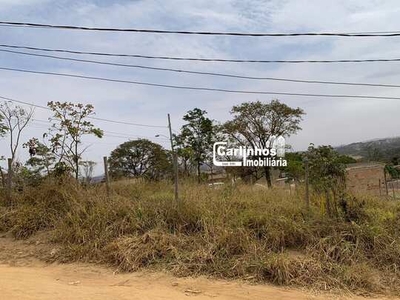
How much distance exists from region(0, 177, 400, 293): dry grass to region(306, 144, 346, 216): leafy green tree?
0.86 feet

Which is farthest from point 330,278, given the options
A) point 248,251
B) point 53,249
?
point 53,249

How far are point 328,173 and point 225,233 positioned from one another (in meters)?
2.87

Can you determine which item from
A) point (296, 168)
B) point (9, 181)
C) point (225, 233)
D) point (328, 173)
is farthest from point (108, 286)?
point (296, 168)

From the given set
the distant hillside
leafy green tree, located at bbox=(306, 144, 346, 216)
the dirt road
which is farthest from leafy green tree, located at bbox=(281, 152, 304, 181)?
the distant hillside

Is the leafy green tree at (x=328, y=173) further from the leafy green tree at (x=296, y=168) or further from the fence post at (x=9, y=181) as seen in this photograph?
the fence post at (x=9, y=181)

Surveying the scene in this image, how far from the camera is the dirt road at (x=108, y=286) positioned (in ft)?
15.9

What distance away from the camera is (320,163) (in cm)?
805

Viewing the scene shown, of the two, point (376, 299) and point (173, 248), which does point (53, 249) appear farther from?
point (376, 299)

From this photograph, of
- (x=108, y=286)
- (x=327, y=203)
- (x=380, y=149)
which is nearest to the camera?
(x=108, y=286)

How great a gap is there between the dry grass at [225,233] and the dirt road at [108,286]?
0.26m

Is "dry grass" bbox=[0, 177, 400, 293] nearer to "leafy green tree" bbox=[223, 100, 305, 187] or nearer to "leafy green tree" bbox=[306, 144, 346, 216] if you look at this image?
"leafy green tree" bbox=[306, 144, 346, 216]

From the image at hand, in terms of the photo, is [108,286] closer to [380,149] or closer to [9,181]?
[9,181]

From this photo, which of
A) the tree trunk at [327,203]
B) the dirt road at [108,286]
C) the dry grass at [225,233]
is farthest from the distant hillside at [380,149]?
the dirt road at [108,286]

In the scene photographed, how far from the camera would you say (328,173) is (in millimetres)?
7961
